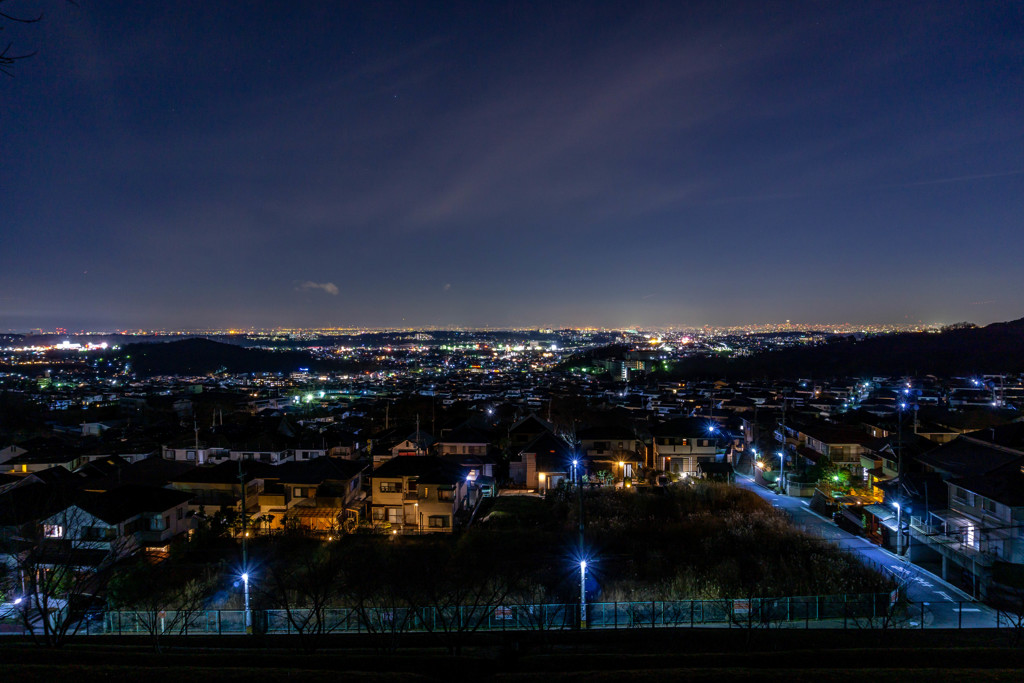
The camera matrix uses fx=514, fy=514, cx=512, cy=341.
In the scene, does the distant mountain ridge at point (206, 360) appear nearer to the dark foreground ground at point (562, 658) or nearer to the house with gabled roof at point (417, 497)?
the house with gabled roof at point (417, 497)

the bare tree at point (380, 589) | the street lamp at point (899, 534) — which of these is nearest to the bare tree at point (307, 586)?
the bare tree at point (380, 589)

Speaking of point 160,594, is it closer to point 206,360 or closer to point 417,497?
point 417,497

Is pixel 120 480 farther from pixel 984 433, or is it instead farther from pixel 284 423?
pixel 984 433

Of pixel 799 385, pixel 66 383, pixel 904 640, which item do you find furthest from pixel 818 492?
pixel 66 383

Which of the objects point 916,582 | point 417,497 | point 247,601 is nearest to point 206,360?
point 417,497

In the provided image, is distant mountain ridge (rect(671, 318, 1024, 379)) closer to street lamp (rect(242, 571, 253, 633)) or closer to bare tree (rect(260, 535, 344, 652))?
bare tree (rect(260, 535, 344, 652))
